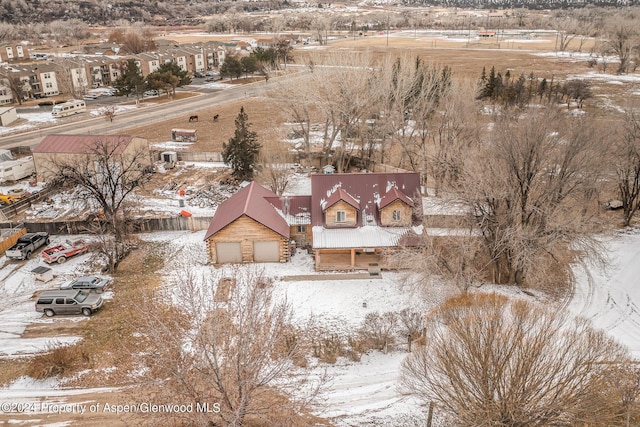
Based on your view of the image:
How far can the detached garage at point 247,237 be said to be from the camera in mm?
31578

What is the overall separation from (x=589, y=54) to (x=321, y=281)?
400ft

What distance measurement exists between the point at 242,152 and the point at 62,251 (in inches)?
705

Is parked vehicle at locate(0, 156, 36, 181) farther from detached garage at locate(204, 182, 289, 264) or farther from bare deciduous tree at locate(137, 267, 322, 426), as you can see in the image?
bare deciduous tree at locate(137, 267, 322, 426)

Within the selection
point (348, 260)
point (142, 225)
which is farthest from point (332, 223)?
point (142, 225)

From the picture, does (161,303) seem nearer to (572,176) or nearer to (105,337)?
(105,337)

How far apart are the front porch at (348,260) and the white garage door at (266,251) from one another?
2.68 m

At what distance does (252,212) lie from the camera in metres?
31.7

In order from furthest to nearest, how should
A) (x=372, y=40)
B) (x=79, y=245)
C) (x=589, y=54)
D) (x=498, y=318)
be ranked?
(x=372, y=40) → (x=589, y=54) → (x=79, y=245) → (x=498, y=318)

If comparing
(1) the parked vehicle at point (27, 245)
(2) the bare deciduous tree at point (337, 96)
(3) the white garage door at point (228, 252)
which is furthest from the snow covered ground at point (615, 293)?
(1) the parked vehicle at point (27, 245)

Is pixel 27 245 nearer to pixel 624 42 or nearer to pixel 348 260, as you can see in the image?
pixel 348 260

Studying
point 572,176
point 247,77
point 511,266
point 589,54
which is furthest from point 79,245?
point 589,54

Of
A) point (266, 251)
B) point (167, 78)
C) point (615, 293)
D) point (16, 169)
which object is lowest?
point (615, 293)

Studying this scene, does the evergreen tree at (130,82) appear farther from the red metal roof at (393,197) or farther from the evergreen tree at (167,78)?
the red metal roof at (393,197)

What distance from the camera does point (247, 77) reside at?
10288 centimetres
